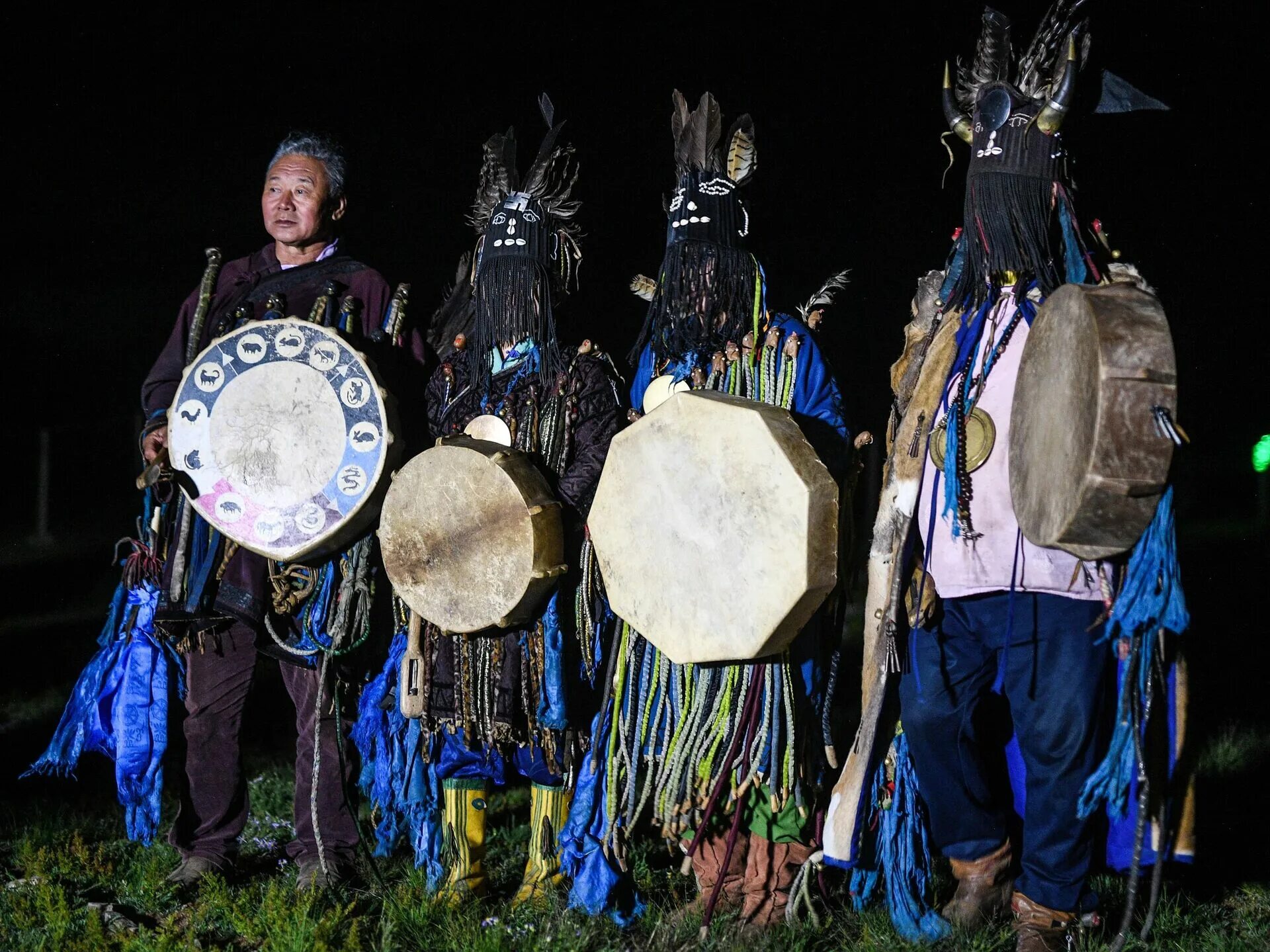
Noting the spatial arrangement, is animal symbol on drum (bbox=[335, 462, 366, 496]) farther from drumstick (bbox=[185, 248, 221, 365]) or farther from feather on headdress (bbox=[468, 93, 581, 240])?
feather on headdress (bbox=[468, 93, 581, 240])

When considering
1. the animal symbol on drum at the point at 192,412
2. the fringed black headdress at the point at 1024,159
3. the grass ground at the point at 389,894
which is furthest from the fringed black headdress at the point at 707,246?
the grass ground at the point at 389,894

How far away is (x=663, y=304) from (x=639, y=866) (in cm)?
171

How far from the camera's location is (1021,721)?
2.90 meters

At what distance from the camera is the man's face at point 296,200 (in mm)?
3832

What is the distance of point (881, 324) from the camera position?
20.0ft

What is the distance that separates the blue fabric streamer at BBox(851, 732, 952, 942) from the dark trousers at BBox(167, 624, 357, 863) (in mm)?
1584

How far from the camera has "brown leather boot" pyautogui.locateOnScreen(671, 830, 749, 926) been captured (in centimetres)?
326

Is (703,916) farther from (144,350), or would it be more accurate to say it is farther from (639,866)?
(144,350)

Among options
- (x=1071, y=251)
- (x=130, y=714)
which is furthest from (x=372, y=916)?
(x=1071, y=251)

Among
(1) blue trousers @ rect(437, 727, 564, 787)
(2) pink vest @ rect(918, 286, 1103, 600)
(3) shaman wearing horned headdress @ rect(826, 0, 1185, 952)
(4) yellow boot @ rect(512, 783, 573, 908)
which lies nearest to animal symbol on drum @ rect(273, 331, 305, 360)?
(1) blue trousers @ rect(437, 727, 564, 787)

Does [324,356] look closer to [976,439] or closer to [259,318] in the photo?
[259,318]

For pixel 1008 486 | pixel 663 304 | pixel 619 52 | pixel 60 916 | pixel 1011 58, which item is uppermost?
pixel 619 52

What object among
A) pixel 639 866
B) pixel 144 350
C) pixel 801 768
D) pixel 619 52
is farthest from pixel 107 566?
pixel 801 768

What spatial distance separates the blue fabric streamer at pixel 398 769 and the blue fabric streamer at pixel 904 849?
125cm
